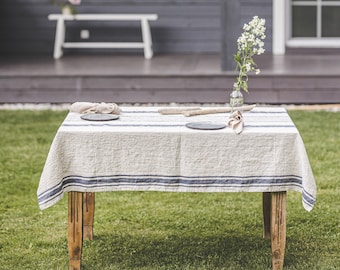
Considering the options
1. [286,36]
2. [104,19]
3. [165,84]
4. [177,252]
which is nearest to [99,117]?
[177,252]

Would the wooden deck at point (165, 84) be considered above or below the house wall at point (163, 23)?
below

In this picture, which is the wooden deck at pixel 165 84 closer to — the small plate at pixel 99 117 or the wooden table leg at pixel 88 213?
the wooden table leg at pixel 88 213

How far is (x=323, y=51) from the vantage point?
33.2 feet

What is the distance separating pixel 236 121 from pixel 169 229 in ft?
3.50

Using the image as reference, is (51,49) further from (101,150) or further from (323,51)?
(101,150)

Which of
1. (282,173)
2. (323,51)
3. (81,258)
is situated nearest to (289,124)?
(282,173)

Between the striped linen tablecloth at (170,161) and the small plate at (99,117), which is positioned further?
the small plate at (99,117)

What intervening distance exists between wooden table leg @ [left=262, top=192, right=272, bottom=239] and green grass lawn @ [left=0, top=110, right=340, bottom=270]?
48 mm

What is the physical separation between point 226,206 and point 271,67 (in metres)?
3.49

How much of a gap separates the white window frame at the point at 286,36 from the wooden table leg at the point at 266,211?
534cm

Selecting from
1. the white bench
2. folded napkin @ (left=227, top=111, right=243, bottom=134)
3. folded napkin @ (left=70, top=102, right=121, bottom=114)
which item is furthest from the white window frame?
folded napkin @ (left=227, top=111, right=243, bottom=134)

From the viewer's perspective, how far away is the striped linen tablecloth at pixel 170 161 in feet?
14.4

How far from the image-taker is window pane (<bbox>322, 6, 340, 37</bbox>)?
33.7 feet

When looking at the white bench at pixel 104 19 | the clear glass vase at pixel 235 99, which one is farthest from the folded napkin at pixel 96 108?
the white bench at pixel 104 19
